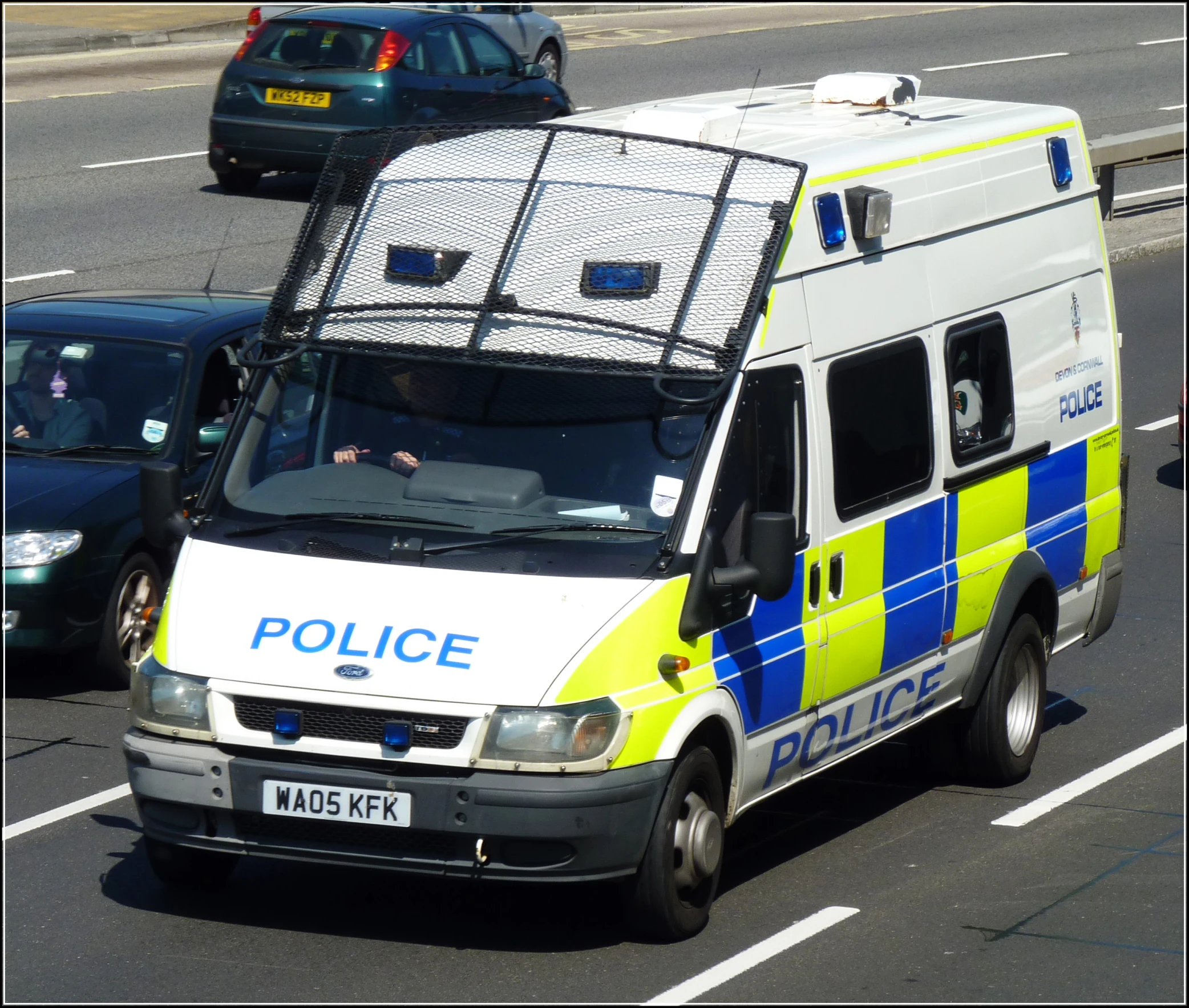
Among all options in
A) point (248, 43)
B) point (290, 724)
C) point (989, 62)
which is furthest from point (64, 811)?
point (989, 62)

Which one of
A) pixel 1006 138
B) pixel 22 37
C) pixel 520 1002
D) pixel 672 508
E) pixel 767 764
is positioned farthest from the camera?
pixel 22 37

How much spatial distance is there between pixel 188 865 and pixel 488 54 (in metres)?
16.3

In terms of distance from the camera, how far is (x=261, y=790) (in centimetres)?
602

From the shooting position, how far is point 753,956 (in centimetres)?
621

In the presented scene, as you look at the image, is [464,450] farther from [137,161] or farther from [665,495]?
[137,161]

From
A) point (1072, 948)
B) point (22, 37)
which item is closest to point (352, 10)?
point (22, 37)

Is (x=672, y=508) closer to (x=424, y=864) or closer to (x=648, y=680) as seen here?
(x=648, y=680)

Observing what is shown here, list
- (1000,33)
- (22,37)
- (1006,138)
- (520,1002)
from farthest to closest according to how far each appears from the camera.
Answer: (1000,33)
(22,37)
(1006,138)
(520,1002)

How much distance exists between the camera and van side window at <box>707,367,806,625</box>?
6473mm

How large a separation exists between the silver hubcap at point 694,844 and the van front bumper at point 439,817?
22 cm

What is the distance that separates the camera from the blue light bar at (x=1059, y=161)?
8.60 m

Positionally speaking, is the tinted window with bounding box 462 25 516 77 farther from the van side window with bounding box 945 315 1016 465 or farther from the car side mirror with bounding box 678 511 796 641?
the car side mirror with bounding box 678 511 796 641

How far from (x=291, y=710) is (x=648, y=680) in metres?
1.05

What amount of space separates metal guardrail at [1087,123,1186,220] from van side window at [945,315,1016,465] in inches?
475
